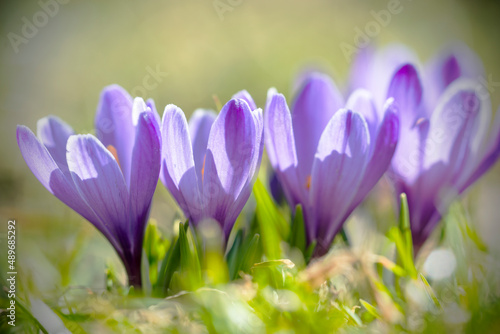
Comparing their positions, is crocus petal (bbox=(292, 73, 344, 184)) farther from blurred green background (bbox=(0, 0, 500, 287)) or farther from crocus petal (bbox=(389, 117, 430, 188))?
blurred green background (bbox=(0, 0, 500, 287))

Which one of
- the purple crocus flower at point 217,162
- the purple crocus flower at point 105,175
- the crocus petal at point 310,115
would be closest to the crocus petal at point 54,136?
the purple crocus flower at point 105,175

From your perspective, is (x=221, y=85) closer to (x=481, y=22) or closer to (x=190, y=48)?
(x=190, y=48)

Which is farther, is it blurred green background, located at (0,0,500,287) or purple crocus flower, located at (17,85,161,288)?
blurred green background, located at (0,0,500,287)

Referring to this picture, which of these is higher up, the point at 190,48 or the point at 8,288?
the point at 190,48

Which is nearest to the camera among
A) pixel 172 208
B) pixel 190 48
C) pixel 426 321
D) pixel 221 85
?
pixel 426 321

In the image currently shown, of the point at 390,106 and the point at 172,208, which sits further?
the point at 172,208

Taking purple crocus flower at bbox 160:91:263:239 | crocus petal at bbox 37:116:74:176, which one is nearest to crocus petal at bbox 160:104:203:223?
purple crocus flower at bbox 160:91:263:239

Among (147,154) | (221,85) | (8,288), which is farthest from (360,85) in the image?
(221,85)
